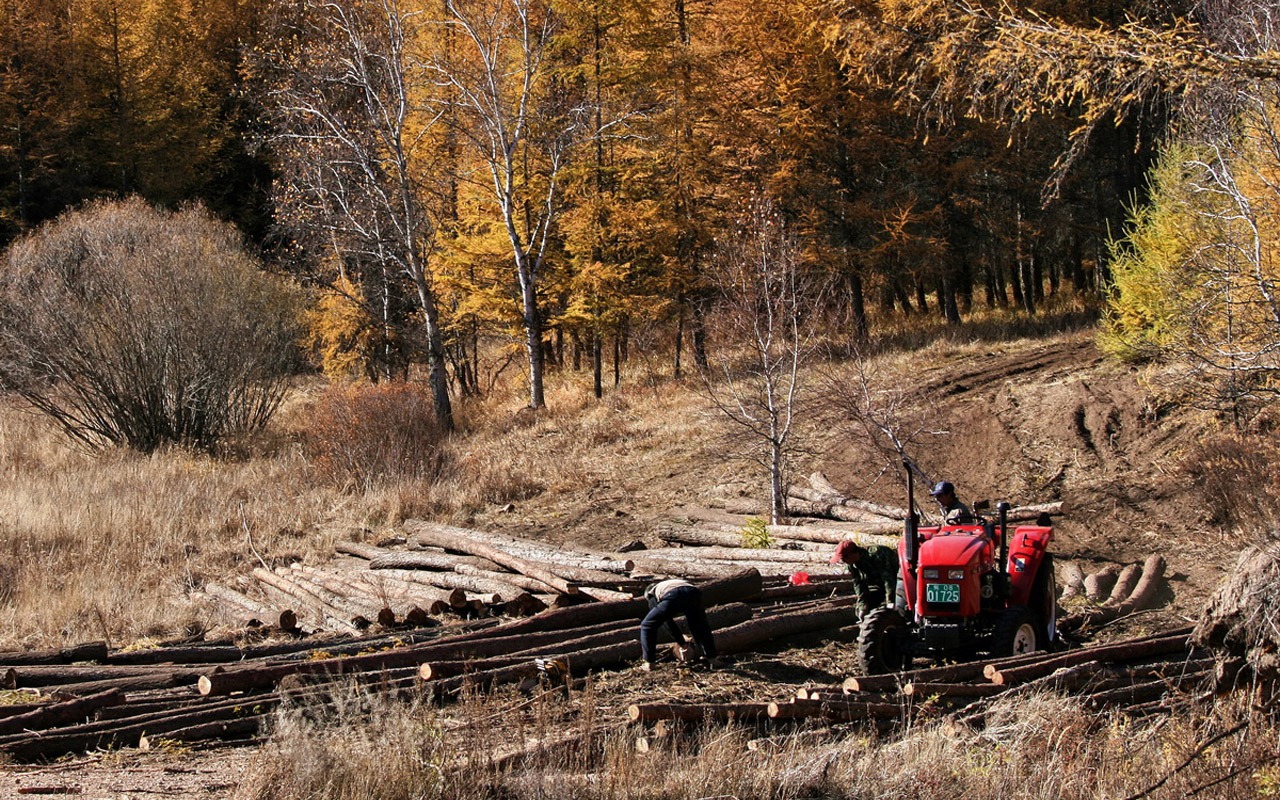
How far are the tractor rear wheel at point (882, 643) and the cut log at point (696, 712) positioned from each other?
4.98 ft

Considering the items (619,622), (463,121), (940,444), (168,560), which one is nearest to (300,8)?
(463,121)

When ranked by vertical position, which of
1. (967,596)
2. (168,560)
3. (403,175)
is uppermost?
(403,175)

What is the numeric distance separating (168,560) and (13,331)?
42.8 ft

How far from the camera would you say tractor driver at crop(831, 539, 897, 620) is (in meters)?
9.52

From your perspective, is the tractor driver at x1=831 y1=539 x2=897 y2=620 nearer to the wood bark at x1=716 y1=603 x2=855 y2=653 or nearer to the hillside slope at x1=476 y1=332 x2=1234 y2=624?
the wood bark at x1=716 y1=603 x2=855 y2=653

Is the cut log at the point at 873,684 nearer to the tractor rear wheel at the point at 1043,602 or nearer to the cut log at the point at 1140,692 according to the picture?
the cut log at the point at 1140,692

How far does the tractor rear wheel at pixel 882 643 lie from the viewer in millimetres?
8734

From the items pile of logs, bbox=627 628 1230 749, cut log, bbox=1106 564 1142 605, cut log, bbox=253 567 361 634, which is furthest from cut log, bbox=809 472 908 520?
cut log, bbox=253 567 361 634

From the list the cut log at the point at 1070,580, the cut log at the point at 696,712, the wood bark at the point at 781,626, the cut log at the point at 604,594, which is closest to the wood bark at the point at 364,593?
the cut log at the point at 604,594

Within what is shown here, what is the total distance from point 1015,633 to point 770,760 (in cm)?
329

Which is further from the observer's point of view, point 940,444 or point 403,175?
point 403,175

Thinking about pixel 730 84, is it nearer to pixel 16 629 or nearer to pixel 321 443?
pixel 321 443

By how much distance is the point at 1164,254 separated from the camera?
20562 millimetres

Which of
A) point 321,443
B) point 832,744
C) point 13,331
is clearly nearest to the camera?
point 832,744
